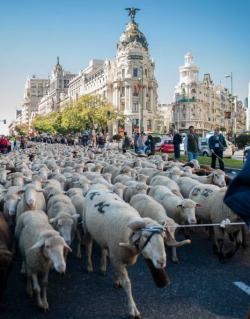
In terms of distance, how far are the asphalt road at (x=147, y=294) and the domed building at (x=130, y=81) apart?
95.3 m

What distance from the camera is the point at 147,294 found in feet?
18.3

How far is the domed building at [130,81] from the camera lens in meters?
106

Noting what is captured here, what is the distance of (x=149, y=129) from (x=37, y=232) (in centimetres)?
10613

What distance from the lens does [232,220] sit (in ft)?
22.7

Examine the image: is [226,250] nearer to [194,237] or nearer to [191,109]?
[194,237]

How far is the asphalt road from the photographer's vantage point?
504cm

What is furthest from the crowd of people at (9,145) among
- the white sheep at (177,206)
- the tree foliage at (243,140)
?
the white sheep at (177,206)

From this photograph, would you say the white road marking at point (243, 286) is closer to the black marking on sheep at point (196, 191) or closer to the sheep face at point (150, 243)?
the sheep face at point (150, 243)

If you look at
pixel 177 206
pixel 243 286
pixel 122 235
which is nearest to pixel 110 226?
pixel 122 235

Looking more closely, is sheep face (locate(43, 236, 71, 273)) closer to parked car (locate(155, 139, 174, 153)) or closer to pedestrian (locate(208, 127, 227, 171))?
pedestrian (locate(208, 127, 227, 171))

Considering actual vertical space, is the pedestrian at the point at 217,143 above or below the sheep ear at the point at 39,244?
above

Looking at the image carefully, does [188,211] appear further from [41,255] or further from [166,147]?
[166,147]

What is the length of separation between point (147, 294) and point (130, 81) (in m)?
105

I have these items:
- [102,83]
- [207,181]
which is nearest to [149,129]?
[102,83]
